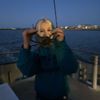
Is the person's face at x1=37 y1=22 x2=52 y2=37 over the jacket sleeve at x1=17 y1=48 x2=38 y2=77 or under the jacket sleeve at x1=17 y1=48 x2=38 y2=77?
over

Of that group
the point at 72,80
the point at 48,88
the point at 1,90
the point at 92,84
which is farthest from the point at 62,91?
the point at 72,80

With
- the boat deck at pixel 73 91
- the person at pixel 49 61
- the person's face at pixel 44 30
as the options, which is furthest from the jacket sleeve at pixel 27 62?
the boat deck at pixel 73 91

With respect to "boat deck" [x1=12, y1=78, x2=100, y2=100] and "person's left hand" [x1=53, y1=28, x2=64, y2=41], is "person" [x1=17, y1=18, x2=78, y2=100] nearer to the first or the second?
"person's left hand" [x1=53, y1=28, x2=64, y2=41]

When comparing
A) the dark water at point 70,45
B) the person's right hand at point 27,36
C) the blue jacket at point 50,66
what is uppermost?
the person's right hand at point 27,36

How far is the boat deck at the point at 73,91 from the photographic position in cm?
522

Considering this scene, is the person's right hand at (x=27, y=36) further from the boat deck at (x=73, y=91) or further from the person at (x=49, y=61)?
the boat deck at (x=73, y=91)

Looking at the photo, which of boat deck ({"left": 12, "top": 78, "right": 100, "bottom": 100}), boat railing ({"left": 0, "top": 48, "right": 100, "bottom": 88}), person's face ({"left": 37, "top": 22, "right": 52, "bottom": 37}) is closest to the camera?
person's face ({"left": 37, "top": 22, "right": 52, "bottom": 37})

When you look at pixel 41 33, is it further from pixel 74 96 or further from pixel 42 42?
pixel 74 96

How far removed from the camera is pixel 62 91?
189 cm

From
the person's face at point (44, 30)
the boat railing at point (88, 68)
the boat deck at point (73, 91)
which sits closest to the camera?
the person's face at point (44, 30)

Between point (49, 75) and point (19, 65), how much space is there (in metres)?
0.24

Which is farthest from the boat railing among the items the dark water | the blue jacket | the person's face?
the person's face

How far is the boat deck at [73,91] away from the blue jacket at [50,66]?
3353mm

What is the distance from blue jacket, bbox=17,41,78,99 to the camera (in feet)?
5.98
